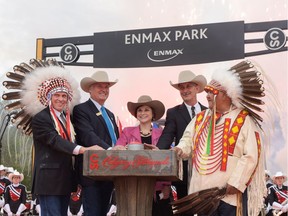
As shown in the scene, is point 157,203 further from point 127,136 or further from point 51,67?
point 51,67

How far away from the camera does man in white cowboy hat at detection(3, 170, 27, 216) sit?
10438 millimetres

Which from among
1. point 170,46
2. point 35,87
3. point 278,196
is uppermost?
point 170,46

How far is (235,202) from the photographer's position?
3572 millimetres

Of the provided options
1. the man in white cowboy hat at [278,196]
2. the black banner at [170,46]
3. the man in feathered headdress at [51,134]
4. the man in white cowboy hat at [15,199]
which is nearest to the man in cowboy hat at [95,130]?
the man in feathered headdress at [51,134]

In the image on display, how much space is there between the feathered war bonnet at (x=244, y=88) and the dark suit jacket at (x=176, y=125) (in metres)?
0.73

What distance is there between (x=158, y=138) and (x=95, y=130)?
0.58 metres

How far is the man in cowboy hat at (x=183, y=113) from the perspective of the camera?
4410mm

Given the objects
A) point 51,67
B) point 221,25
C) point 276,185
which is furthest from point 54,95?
point 276,185

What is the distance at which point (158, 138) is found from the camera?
443cm

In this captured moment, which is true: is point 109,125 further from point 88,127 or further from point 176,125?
point 176,125

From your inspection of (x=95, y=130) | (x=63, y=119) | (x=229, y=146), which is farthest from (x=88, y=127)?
(x=229, y=146)

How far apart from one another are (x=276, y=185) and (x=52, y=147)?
7212 millimetres

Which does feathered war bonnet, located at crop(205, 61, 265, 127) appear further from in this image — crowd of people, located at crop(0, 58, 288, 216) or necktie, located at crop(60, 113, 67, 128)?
necktie, located at crop(60, 113, 67, 128)

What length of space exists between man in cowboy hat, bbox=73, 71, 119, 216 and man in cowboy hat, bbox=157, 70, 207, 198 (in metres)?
0.53
